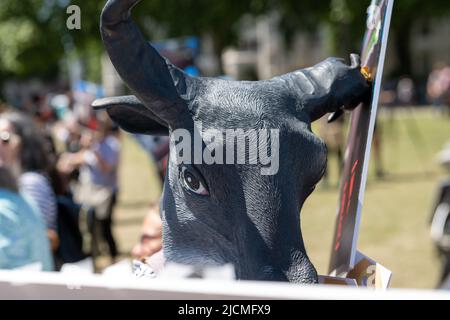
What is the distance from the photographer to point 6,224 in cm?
317

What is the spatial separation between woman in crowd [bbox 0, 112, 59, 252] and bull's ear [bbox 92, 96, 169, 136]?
259cm

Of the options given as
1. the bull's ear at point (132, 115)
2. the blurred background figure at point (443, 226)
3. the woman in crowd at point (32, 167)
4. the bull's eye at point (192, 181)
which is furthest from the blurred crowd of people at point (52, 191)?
the blurred background figure at point (443, 226)

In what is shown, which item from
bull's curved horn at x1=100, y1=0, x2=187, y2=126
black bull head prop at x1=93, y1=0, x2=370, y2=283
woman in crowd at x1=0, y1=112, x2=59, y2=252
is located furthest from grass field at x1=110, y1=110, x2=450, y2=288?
bull's curved horn at x1=100, y1=0, x2=187, y2=126

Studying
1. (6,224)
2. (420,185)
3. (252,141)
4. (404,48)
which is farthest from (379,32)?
(404,48)

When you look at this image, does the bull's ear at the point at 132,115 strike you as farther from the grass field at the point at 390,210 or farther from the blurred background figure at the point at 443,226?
the grass field at the point at 390,210

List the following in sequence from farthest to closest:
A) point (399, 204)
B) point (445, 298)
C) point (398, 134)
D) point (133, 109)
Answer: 1. point (398, 134)
2. point (399, 204)
3. point (133, 109)
4. point (445, 298)

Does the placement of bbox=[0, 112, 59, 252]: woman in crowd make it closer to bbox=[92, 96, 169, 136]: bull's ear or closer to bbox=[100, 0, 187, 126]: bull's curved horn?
bbox=[92, 96, 169, 136]: bull's ear

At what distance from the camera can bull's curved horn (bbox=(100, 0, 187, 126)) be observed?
1.61 m

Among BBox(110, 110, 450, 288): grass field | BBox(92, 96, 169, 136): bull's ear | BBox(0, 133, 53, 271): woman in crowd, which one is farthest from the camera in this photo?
BBox(110, 110, 450, 288): grass field

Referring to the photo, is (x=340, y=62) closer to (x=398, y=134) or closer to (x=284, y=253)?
(x=284, y=253)

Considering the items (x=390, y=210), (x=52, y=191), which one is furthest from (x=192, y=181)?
(x=390, y=210)

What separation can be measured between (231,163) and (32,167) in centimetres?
328

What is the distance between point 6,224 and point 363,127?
1.92 metres

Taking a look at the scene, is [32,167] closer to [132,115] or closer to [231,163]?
[132,115]
